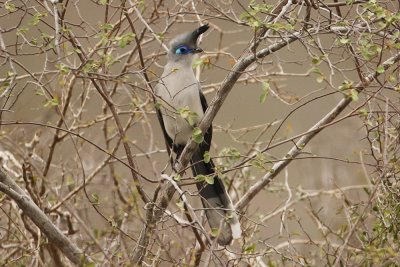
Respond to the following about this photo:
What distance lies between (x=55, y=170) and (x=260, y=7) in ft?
10.0

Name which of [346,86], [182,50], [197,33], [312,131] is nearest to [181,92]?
[182,50]

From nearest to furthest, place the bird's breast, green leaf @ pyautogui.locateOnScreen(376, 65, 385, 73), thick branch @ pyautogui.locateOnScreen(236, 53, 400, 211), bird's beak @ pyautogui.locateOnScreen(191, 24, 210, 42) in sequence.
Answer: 1. green leaf @ pyautogui.locateOnScreen(376, 65, 385, 73)
2. thick branch @ pyautogui.locateOnScreen(236, 53, 400, 211)
3. bird's beak @ pyautogui.locateOnScreen(191, 24, 210, 42)
4. the bird's breast

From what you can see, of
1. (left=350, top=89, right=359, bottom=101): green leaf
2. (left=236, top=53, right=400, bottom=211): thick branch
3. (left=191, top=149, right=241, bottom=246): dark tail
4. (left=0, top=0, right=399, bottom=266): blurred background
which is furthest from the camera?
(left=191, top=149, right=241, bottom=246): dark tail

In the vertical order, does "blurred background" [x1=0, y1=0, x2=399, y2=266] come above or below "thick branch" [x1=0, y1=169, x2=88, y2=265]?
above

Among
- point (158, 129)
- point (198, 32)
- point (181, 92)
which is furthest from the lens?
point (158, 129)

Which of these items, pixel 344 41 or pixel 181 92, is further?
pixel 181 92

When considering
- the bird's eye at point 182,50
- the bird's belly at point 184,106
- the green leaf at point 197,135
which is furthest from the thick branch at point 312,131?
the bird's eye at point 182,50

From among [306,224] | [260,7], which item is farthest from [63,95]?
[306,224]

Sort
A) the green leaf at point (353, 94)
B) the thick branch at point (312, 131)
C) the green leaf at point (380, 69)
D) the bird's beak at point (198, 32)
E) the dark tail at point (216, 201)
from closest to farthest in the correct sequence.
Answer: the green leaf at point (353, 94)
the green leaf at point (380, 69)
the thick branch at point (312, 131)
the dark tail at point (216, 201)
the bird's beak at point (198, 32)

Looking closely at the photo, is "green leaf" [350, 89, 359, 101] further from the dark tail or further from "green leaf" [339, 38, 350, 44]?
the dark tail

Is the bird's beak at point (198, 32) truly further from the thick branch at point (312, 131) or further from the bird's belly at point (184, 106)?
the thick branch at point (312, 131)

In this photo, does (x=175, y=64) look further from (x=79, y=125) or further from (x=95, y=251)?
(x=95, y=251)

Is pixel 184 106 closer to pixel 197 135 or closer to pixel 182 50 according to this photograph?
pixel 182 50

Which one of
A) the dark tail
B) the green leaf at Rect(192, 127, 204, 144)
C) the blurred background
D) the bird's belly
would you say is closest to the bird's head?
the blurred background
